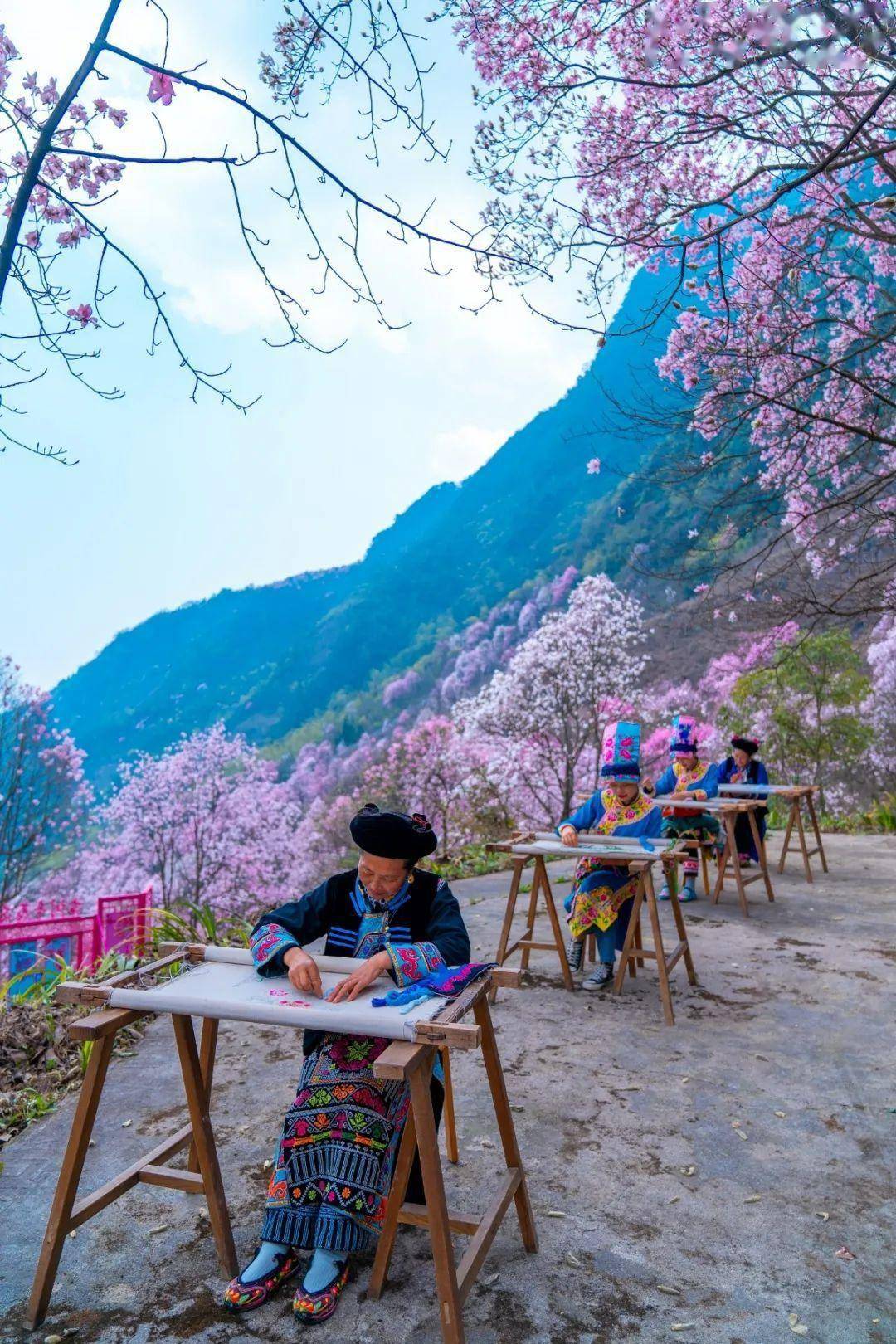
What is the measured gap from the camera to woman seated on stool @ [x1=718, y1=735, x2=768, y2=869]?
796 cm

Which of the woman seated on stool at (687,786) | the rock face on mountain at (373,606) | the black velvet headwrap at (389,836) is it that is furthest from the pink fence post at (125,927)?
the rock face on mountain at (373,606)

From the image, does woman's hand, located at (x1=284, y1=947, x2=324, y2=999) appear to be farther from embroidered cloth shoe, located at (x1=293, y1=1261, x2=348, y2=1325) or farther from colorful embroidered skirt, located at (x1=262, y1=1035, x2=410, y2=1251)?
embroidered cloth shoe, located at (x1=293, y1=1261, x2=348, y2=1325)

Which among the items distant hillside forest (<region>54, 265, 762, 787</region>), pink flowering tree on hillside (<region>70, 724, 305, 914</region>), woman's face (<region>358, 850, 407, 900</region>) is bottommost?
pink flowering tree on hillside (<region>70, 724, 305, 914</region>)

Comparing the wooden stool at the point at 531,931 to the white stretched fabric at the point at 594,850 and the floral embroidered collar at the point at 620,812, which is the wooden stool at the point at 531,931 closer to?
the white stretched fabric at the point at 594,850

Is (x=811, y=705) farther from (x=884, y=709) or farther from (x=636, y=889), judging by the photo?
(x=636, y=889)

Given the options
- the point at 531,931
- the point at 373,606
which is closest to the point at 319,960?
the point at 531,931

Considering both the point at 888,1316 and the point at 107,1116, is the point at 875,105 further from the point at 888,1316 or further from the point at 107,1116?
the point at 107,1116

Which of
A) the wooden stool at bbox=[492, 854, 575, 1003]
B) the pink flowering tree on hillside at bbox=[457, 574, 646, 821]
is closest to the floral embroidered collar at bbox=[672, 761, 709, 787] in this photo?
the wooden stool at bbox=[492, 854, 575, 1003]

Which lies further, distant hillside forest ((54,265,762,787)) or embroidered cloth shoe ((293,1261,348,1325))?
distant hillside forest ((54,265,762,787))

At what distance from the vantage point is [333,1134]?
7.93ft

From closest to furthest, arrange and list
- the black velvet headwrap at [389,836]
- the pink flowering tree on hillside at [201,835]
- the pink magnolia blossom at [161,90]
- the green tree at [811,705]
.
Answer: the black velvet headwrap at [389,836] < the pink magnolia blossom at [161,90] < the green tree at [811,705] < the pink flowering tree on hillside at [201,835]

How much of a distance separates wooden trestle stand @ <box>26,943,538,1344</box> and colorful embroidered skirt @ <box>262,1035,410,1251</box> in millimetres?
97

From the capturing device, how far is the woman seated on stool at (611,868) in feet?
16.9

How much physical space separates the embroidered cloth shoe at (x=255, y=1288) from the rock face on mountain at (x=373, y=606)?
123ft
